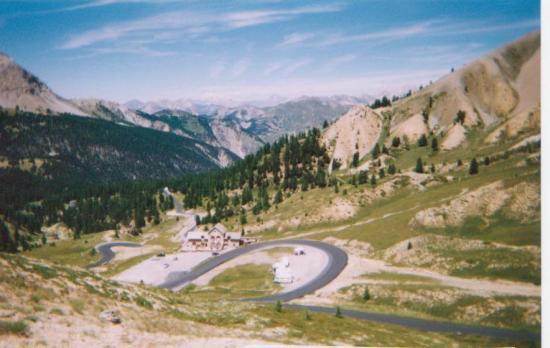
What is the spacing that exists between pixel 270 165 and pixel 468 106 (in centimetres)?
8557

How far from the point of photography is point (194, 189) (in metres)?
186

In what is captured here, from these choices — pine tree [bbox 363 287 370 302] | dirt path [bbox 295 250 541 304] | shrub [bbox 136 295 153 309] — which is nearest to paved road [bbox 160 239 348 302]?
dirt path [bbox 295 250 541 304]

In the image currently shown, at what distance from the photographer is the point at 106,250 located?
132 m

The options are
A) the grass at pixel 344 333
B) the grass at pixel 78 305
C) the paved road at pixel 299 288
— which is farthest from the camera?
the paved road at pixel 299 288

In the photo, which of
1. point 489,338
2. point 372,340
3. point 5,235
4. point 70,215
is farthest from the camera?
point 70,215

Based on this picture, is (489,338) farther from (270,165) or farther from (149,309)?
(270,165)

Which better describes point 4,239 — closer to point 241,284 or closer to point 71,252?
point 71,252

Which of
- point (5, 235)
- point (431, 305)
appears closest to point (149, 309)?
point (431, 305)

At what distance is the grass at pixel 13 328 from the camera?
20766 millimetres

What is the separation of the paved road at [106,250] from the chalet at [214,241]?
30.6 meters

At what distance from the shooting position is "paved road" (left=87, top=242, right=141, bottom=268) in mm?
116150

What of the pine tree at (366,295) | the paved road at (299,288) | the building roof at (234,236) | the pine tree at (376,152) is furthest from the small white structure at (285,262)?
the pine tree at (376,152)

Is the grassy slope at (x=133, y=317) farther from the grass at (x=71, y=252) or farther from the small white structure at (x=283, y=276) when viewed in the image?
the grass at (x=71, y=252)

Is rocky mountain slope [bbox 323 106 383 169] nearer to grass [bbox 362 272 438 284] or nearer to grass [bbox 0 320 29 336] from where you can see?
grass [bbox 362 272 438 284]
